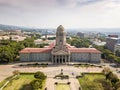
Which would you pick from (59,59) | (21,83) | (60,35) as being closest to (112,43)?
(60,35)

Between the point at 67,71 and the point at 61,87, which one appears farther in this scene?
the point at 67,71

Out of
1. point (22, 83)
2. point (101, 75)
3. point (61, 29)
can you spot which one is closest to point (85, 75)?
point (101, 75)

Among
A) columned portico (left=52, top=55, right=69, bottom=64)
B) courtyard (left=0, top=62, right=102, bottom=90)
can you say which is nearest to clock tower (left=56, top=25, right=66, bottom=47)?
columned portico (left=52, top=55, right=69, bottom=64)

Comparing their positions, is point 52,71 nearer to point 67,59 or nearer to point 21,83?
point 21,83

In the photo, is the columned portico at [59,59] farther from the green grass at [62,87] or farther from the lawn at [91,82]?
the green grass at [62,87]

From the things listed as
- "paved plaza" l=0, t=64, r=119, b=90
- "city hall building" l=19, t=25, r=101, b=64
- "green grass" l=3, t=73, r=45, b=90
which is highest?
"city hall building" l=19, t=25, r=101, b=64

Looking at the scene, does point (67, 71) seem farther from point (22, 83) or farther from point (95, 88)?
point (95, 88)

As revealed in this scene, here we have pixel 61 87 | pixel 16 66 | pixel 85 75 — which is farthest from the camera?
pixel 16 66

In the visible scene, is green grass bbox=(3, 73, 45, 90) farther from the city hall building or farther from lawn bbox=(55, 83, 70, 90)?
the city hall building

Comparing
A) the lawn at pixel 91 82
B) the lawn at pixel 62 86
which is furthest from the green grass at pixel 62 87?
the lawn at pixel 91 82
